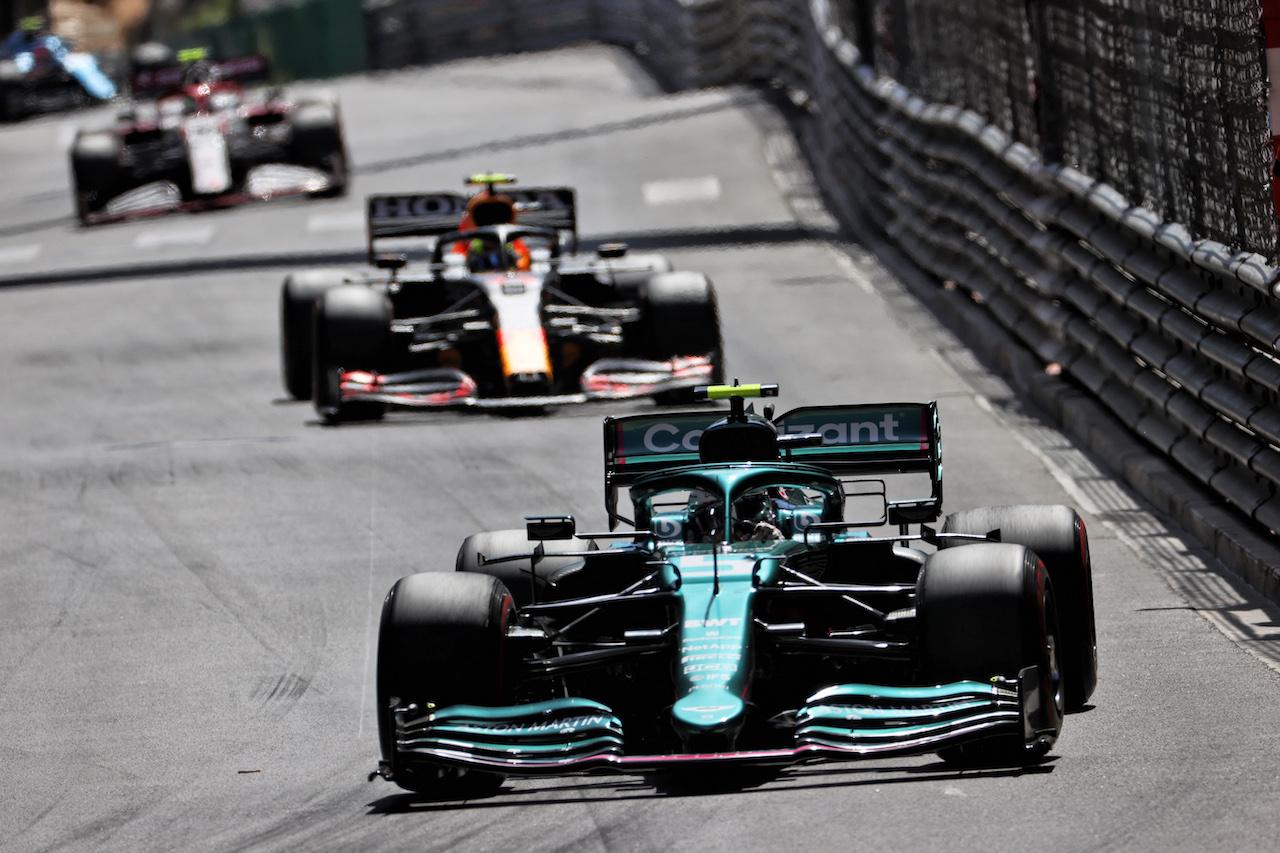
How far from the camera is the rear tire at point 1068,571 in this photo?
26.5 ft

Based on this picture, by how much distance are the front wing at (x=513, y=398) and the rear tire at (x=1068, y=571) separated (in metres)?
6.07

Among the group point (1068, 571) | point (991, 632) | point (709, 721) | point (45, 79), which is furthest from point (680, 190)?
point (709, 721)

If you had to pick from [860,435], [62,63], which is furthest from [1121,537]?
[62,63]

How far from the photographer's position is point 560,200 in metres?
16.5

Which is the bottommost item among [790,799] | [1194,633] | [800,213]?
[800,213]

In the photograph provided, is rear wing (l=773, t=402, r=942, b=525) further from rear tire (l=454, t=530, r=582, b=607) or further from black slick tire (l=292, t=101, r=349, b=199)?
black slick tire (l=292, t=101, r=349, b=199)

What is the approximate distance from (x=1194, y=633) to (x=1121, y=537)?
6.32 ft

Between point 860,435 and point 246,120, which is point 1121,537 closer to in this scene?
point 860,435

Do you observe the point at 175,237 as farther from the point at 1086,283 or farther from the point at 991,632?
the point at 991,632

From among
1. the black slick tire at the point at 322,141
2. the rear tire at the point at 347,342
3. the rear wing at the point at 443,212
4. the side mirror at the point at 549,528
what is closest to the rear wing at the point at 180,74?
the black slick tire at the point at 322,141

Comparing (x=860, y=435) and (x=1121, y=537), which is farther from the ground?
(x=860, y=435)

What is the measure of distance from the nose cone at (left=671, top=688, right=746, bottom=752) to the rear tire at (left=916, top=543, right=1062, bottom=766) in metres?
0.76

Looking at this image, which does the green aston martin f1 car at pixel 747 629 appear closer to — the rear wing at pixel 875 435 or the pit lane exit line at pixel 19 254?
the rear wing at pixel 875 435

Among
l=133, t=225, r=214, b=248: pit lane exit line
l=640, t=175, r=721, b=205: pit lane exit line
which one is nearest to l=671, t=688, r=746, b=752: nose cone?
l=640, t=175, r=721, b=205: pit lane exit line
